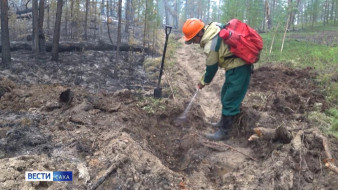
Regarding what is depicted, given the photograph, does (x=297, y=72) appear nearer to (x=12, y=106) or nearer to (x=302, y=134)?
(x=302, y=134)

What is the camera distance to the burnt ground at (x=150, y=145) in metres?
3.33

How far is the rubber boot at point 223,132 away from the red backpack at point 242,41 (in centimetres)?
102

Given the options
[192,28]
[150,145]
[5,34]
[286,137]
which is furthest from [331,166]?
[5,34]

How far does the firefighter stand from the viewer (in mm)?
4492

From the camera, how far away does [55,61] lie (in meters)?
12.3

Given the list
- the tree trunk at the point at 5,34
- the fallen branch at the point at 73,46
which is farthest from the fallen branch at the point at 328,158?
the fallen branch at the point at 73,46

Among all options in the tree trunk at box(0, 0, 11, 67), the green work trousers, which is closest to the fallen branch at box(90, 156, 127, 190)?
the green work trousers

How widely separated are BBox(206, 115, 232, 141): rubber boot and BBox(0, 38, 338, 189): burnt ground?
13 cm

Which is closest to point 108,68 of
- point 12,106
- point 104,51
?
point 104,51

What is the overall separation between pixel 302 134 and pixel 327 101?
3.41m

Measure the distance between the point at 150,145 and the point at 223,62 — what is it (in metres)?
1.69

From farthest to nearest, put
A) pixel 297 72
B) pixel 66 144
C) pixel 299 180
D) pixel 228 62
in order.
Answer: pixel 297 72 → pixel 228 62 → pixel 66 144 → pixel 299 180

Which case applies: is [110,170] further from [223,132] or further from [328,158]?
[328,158]

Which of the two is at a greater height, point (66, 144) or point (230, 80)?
point (230, 80)
